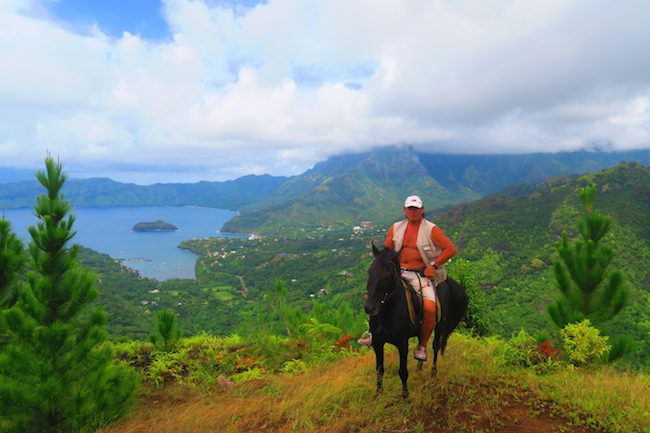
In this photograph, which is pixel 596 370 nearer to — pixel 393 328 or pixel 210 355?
pixel 393 328

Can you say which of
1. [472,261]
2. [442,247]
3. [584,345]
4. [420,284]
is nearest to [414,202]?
[442,247]

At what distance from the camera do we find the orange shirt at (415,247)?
16.3ft

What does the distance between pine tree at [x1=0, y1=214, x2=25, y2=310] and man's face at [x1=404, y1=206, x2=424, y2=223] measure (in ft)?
26.7

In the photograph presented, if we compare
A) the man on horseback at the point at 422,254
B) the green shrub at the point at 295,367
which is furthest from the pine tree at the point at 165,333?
the man on horseback at the point at 422,254

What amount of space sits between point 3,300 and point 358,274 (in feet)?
301

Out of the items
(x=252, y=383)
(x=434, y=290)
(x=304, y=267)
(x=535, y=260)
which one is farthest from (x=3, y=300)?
(x=304, y=267)

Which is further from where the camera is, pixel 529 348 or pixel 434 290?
pixel 529 348

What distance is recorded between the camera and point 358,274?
95688 mm

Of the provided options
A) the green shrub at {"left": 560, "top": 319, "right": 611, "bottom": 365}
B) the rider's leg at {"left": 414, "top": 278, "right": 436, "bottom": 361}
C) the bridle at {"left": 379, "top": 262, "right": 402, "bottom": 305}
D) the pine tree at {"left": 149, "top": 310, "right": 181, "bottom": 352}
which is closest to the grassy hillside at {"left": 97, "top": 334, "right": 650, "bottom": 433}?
the green shrub at {"left": 560, "top": 319, "right": 611, "bottom": 365}

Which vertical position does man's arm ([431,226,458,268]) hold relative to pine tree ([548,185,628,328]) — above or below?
above

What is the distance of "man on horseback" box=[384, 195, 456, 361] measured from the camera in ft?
16.3

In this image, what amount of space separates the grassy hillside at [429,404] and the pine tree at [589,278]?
6.91 feet

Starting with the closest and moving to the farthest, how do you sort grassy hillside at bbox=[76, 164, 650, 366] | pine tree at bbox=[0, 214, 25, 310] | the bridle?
the bridle < pine tree at bbox=[0, 214, 25, 310] < grassy hillside at bbox=[76, 164, 650, 366]

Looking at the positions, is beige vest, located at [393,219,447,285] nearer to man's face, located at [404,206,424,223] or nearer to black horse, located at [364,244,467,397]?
man's face, located at [404,206,424,223]
